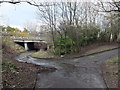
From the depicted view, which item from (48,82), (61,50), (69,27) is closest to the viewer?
(48,82)

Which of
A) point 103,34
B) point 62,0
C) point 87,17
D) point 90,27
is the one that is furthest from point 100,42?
point 62,0

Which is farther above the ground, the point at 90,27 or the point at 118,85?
the point at 90,27

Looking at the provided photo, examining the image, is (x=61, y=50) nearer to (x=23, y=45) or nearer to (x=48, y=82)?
(x=48, y=82)

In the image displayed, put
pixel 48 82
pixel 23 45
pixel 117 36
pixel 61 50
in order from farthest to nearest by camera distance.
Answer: pixel 23 45
pixel 117 36
pixel 61 50
pixel 48 82

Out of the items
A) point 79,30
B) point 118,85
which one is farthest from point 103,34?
point 118,85

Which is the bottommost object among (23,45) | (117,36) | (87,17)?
(23,45)

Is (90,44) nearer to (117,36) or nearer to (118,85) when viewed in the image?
(117,36)

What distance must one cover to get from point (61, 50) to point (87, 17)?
334 inches

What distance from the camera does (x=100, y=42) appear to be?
81.1 ft

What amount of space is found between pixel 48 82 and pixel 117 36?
18.9 metres

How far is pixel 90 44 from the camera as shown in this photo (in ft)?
79.8

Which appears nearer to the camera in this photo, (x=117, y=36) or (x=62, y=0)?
(x=62, y=0)

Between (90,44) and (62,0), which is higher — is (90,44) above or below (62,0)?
below

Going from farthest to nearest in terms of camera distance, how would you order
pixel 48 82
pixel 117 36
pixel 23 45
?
pixel 23 45, pixel 117 36, pixel 48 82
